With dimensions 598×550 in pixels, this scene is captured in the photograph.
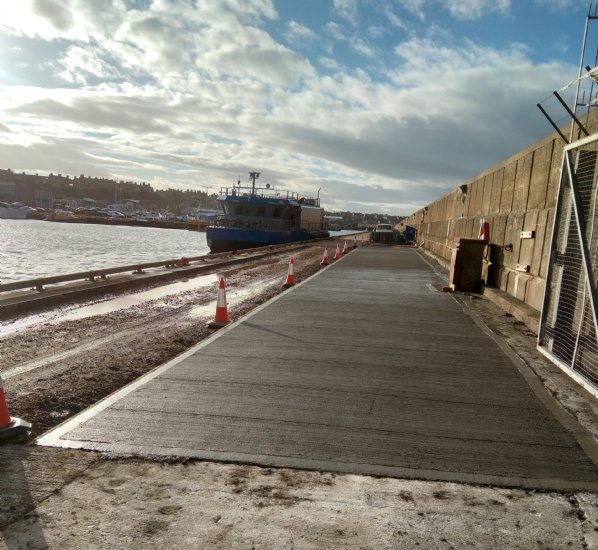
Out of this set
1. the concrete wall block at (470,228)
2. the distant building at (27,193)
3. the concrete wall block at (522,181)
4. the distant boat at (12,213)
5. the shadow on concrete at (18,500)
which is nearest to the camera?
the shadow on concrete at (18,500)

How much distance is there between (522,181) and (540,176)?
131 centimetres

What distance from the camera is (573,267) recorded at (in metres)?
6.53

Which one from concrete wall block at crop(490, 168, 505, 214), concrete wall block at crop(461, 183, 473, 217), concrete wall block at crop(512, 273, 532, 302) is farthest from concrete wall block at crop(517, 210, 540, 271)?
concrete wall block at crop(461, 183, 473, 217)

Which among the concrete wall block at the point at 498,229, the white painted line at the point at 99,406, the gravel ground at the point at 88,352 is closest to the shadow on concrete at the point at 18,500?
the white painted line at the point at 99,406

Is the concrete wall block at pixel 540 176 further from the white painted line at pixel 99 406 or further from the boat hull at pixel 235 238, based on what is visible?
the boat hull at pixel 235 238

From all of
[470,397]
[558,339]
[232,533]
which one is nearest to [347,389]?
[470,397]

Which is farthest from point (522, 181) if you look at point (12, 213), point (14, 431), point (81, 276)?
→ point (12, 213)

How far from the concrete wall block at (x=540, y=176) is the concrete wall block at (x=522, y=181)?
0.81ft

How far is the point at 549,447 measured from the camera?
388 centimetres

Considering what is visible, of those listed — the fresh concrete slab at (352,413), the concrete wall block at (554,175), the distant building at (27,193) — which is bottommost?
the fresh concrete slab at (352,413)

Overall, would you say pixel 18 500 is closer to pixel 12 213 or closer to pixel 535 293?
pixel 535 293

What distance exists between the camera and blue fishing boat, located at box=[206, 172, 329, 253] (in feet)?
124

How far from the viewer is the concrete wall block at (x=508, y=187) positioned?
11.6 metres

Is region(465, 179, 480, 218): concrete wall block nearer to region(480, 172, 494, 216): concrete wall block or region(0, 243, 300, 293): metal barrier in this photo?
region(480, 172, 494, 216): concrete wall block
